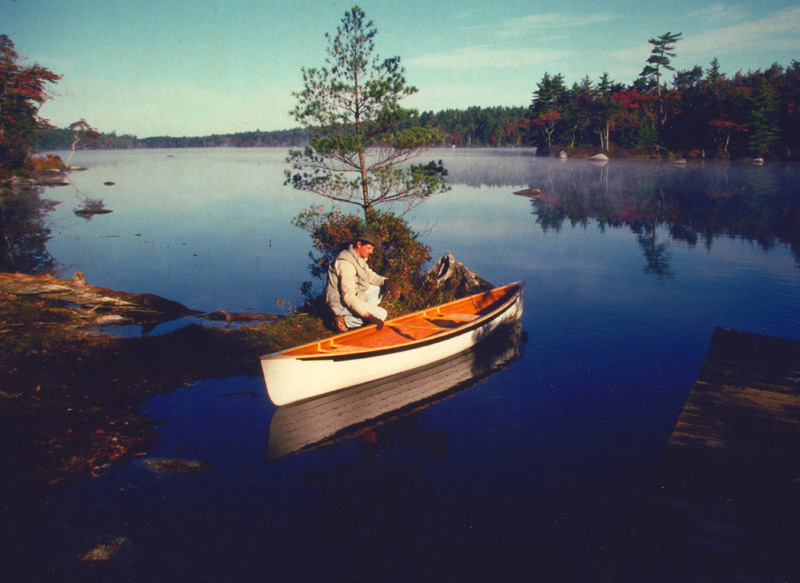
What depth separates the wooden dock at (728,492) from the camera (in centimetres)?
471

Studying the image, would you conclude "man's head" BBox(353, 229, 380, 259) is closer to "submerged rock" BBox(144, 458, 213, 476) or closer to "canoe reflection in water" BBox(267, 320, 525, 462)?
"canoe reflection in water" BBox(267, 320, 525, 462)

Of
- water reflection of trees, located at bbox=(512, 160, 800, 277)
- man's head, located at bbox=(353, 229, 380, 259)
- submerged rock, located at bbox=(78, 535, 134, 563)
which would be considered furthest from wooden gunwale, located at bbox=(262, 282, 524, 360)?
water reflection of trees, located at bbox=(512, 160, 800, 277)

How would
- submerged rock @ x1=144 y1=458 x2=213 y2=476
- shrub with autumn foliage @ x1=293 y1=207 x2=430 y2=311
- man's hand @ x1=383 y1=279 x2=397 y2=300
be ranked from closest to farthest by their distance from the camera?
submerged rock @ x1=144 y1=458 x2=213 y2=476 → man's hand @ x1=383 y1=279 x2=397 y2=300 → shrub with autumn foliage @ x1=293 y1=207 x2=430 y2=311

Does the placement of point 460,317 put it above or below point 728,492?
above

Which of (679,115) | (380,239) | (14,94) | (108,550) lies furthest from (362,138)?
(679,115)

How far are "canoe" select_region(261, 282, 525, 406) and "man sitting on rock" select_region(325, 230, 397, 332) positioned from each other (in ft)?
1.31

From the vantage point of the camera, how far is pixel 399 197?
41.5 ft

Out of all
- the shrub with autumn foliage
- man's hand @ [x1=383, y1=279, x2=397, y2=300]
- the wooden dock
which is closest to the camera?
the wooden dock

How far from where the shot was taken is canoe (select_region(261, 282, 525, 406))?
830cm

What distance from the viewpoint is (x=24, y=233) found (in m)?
26.7

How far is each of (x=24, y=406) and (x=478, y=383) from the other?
312 inches

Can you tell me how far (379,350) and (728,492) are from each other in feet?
18.4

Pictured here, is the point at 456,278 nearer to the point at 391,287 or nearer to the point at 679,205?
the point at 391,287

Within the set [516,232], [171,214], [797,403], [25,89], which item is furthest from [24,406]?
[25,89]
